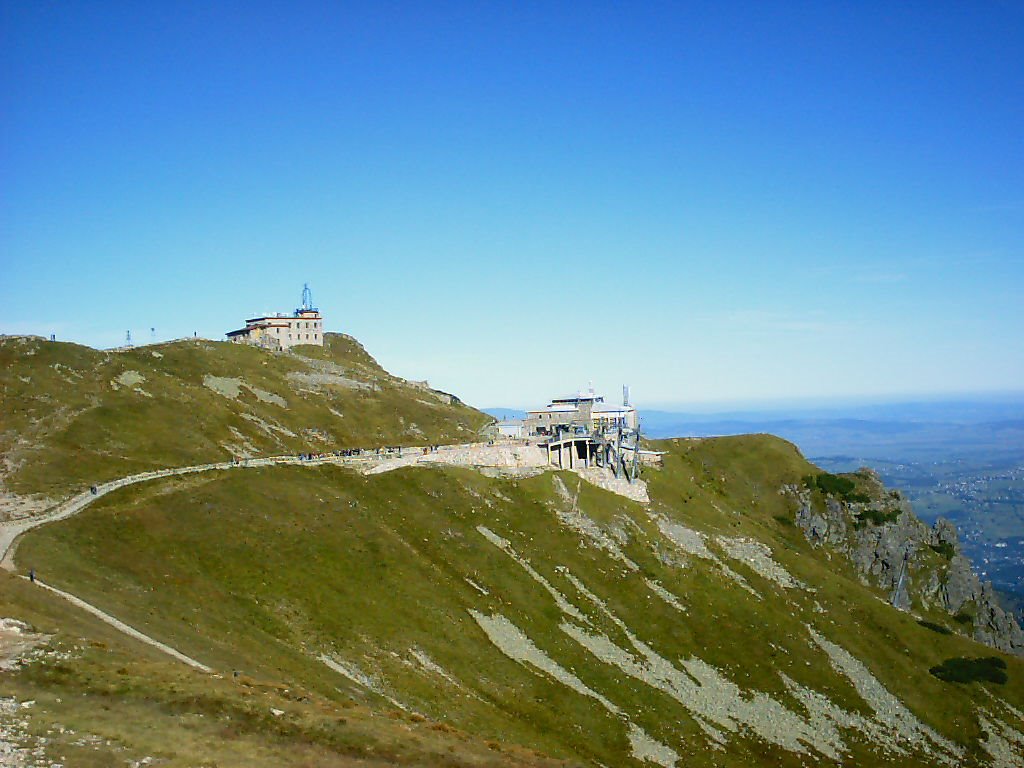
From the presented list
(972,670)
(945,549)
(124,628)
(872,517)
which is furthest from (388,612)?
(945,549)

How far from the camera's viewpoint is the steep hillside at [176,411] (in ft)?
321

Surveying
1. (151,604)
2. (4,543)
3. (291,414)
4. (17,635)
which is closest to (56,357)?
(291,414)

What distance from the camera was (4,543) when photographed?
2685 inches

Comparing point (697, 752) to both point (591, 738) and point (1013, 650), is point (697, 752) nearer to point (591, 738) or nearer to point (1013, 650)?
point (591, 738)

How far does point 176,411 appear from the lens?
123 meters

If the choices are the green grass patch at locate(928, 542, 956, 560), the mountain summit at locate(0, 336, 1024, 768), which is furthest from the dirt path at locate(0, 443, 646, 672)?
the green grass patch at locate(928, 542, 956, 560)

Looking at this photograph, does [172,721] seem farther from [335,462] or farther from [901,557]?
[901,557]

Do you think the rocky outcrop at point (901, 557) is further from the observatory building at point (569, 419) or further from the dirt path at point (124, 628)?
the dirt path at point (124, 628)

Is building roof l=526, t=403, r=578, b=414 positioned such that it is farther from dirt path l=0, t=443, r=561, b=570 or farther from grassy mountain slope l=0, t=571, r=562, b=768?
grassy mountain slope l=0, t=571, r=562, b=768

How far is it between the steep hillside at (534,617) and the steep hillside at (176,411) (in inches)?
568

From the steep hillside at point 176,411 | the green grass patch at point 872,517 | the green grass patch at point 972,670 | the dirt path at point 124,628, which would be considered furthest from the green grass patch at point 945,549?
the dirt path at point 124,628

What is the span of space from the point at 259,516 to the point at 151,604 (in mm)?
22914

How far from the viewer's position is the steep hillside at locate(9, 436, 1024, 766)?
225ft

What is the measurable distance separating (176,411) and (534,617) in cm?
6431
